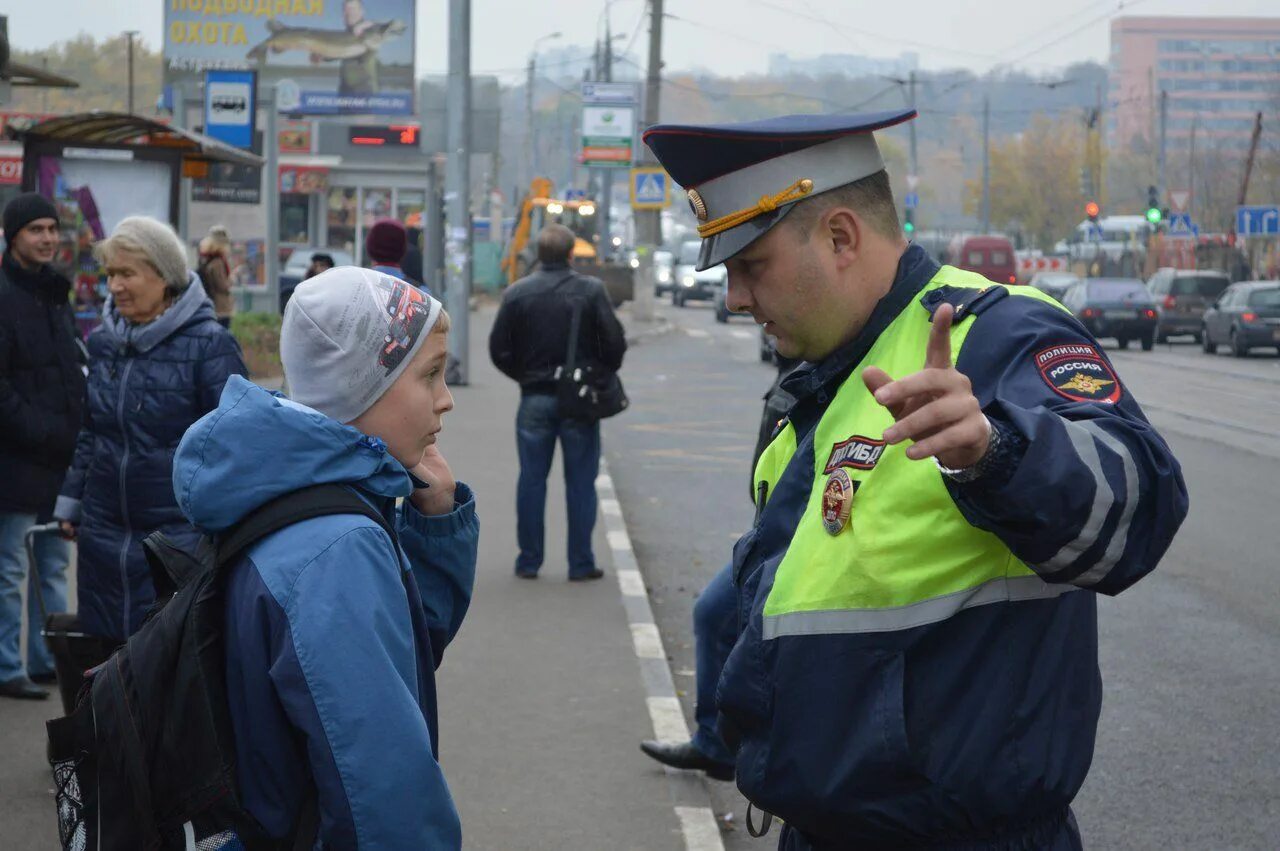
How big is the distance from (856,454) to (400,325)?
767 mm

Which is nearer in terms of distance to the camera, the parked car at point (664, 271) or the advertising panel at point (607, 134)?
the advertising panel at point (607, 134)

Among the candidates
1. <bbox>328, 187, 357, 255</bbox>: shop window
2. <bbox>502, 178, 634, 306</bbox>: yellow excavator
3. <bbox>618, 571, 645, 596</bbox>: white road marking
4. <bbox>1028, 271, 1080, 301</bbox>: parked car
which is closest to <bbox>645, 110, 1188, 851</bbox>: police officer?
<bbox>618, 571, 645, 596</bbox>: white road marking

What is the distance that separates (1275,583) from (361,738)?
8.55 metres

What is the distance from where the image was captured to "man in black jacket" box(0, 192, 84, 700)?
6332mm

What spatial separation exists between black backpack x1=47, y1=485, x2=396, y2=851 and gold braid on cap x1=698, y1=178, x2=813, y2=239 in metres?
0.68

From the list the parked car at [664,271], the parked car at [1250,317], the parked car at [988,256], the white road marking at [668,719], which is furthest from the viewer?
the parked car at [664,271]

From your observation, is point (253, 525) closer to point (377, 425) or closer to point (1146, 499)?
point (377, 425)

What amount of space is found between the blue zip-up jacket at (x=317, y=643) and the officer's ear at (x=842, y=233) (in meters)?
0.74

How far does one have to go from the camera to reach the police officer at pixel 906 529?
2.07 metres

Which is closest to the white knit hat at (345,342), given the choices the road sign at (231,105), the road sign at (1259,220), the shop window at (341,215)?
the road sign at (231,105)

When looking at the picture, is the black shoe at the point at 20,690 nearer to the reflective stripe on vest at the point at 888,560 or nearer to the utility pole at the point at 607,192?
the reflective stripe on vest at the point at 888,560

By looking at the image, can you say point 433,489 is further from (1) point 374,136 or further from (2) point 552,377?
(1) point 374,136

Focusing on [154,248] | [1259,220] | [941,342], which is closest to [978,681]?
[941,342]

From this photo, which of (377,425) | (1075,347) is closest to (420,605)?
(377,425)
